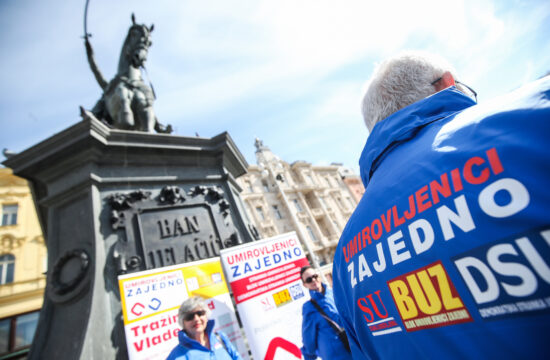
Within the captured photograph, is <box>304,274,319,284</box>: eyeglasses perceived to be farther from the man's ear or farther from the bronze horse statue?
the bronze horse statue

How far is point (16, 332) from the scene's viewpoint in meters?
11.7

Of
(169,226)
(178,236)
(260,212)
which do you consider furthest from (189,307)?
(260,212)

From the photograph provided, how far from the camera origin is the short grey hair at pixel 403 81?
109cm

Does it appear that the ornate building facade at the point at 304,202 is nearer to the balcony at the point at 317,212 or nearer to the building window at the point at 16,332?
the balcony at the point at 317,212

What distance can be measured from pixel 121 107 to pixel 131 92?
0.44 metres

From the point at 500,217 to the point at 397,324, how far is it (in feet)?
1.58

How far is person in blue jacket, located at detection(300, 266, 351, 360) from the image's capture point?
250 cm

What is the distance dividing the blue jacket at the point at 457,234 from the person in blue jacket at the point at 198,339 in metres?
1.79

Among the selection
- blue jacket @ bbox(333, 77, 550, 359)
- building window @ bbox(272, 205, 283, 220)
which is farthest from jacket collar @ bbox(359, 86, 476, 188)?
building window @ bbox(272, 205, 283, 220)

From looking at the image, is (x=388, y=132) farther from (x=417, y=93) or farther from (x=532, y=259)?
(x=532, y=259)

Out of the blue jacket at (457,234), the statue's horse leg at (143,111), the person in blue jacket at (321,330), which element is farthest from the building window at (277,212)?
the blue jacket at (457,234)

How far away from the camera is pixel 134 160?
4.07 m

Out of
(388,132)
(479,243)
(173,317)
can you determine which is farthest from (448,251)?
(173,317)

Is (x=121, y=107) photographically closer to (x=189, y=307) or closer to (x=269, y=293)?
(x=189, y=307)
